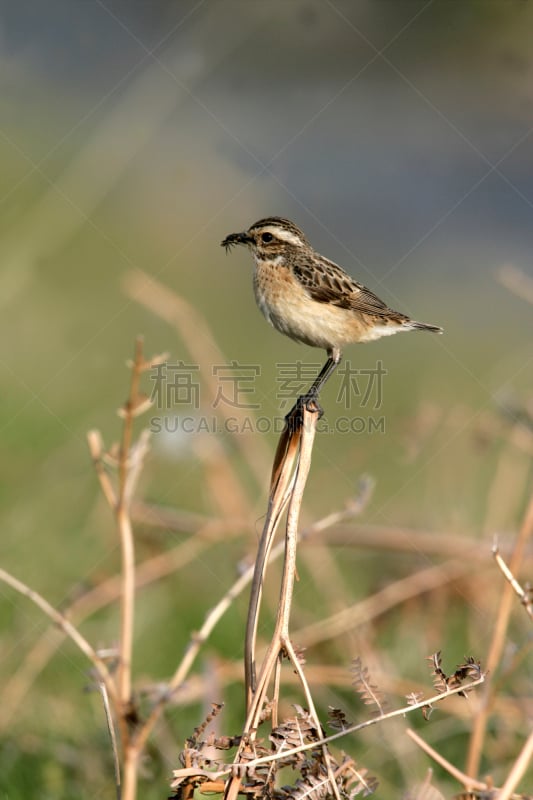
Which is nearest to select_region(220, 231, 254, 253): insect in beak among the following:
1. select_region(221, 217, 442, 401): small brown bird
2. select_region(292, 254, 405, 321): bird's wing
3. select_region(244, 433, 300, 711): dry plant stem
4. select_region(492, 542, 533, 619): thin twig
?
select_region(221, 217, 442, 401): small brown bird

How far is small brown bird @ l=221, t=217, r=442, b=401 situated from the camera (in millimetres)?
4727

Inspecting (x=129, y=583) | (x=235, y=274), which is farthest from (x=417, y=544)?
(x=235, y=274)

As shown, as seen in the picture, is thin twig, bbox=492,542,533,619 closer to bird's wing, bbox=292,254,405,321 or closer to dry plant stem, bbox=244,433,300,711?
dry plant stem, bbox=244,433,300,711

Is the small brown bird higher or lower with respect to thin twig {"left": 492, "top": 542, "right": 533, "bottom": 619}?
higher

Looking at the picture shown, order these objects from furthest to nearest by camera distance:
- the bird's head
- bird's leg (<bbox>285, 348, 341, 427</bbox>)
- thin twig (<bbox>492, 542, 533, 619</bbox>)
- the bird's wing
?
the bird's wing, the bird's head, bird's leg (<bbox>285, 348, 341, 427</bbox>), thin twig (<bbox>492, 542, 533, 619</bbox>)

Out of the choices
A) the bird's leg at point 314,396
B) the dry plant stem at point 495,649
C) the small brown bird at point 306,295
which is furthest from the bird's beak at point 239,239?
the dry plant stem at point 495,649

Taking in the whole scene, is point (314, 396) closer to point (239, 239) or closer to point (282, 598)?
point (239, 239)

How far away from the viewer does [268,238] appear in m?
4.80

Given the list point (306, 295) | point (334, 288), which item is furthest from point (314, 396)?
point (334, 288)

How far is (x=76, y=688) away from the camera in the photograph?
4625mm

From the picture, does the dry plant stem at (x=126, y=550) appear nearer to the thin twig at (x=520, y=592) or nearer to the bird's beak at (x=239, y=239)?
the thin twig at (x=520, y=592)

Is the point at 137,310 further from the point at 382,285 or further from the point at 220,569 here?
the point at 220,569

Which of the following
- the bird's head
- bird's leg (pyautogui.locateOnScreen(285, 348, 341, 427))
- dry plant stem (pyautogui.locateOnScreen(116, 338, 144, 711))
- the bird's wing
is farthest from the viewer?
the bird's wing

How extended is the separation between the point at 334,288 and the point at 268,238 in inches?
18.3
